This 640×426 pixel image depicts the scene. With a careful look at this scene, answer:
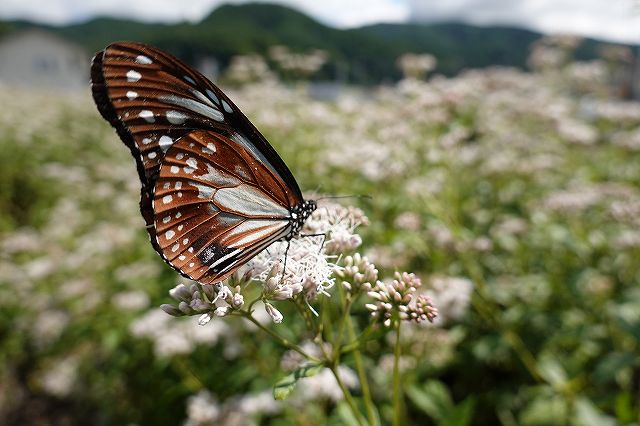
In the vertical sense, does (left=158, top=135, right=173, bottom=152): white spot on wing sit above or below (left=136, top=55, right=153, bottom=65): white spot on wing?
below

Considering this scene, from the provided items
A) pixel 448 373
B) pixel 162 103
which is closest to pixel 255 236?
pixel 162 103

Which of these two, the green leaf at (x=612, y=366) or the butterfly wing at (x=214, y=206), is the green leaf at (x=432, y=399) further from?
the butterfly wing at (x=214, y=206)

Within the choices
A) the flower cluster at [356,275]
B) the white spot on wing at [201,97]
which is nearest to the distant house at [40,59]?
the white spot on wing at [201,97]

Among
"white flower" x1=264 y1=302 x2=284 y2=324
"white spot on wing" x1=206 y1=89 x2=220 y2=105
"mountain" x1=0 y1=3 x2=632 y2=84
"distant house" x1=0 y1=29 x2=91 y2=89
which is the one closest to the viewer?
"white flower" x1=264 y1=302 x2=284 y2=324

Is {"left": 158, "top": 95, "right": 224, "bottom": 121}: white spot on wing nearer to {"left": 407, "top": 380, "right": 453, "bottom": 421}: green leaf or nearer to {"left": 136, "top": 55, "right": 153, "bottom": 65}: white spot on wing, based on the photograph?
{"left": 136, "top": 55, "right": 153, "bottom": 65}: white spot on wing

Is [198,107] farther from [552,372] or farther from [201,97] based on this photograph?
[552,372]

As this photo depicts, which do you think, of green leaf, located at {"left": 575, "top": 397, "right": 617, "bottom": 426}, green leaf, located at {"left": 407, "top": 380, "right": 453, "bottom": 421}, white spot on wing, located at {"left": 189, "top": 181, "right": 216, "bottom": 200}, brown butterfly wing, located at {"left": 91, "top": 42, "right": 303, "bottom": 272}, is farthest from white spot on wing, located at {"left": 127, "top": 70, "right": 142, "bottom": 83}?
green leaf, located at {"left": 575, "top": 397, "right": 617, "bottom": 426}
